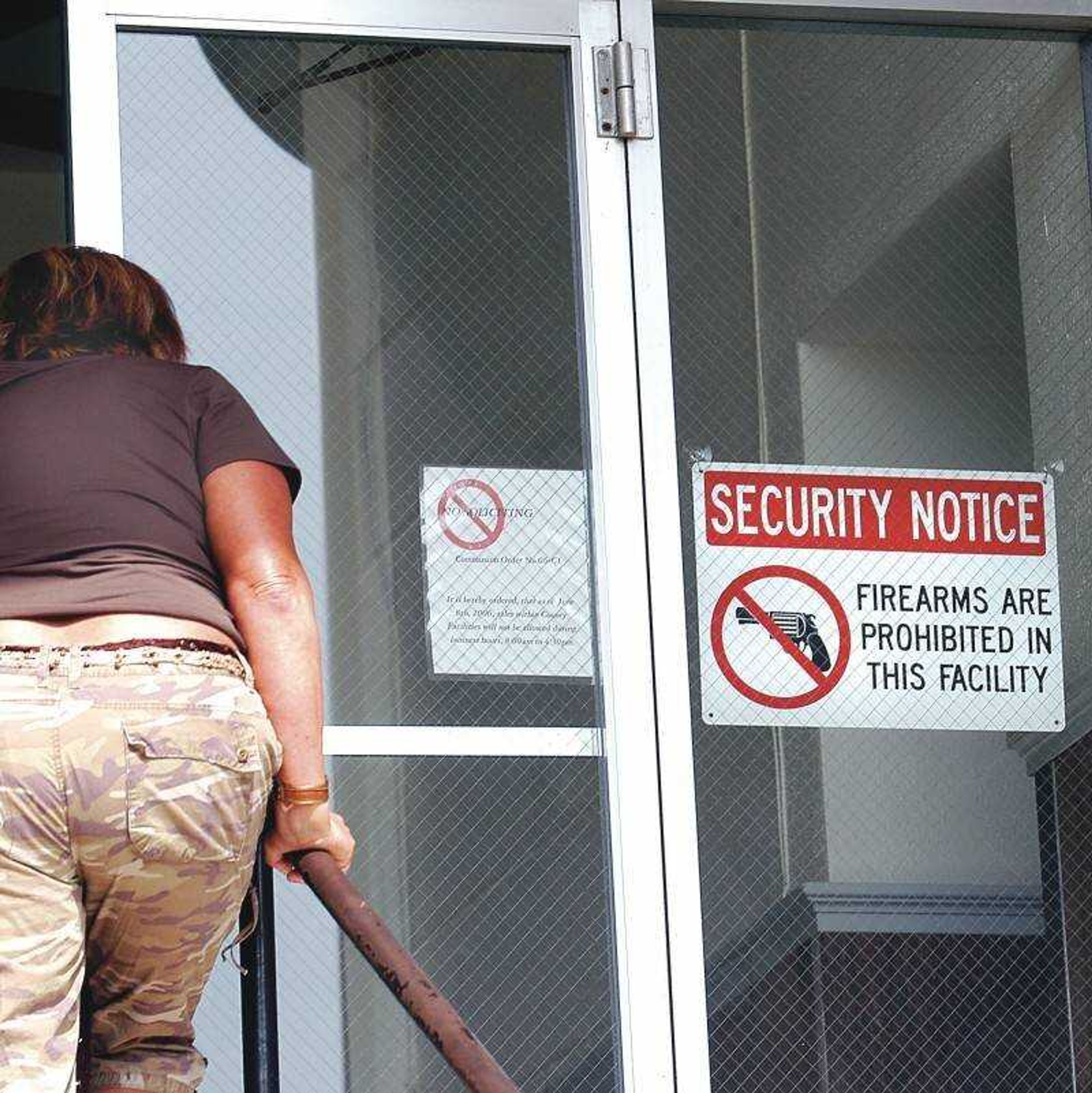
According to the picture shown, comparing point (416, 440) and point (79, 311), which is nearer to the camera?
point (79, 311)

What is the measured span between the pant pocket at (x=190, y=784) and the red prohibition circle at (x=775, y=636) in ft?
5.24

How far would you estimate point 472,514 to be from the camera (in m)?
4.39

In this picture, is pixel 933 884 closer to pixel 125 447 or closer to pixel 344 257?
pixel 344 257

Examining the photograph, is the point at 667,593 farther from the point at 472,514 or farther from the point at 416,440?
the point at 416,440

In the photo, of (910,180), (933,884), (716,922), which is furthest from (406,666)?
(910,180)

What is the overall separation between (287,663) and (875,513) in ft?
5.72

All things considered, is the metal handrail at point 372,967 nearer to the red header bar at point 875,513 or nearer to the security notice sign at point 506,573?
the security notice sign at point 506,573

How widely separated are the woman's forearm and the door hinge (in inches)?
66.9

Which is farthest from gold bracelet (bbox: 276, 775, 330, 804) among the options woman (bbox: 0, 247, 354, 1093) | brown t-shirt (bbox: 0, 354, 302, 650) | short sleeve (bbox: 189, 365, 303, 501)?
short sleeve (bbox: 189, 365, 303, 501)

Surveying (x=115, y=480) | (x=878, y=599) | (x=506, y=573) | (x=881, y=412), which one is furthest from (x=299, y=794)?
(x=881, y=412)

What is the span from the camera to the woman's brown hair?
10.8ft

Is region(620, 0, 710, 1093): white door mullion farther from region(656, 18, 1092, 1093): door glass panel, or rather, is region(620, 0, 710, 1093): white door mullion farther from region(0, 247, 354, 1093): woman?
region(0, 247, 354, 1093): woman

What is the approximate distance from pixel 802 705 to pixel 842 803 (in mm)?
192

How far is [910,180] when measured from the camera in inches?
184
